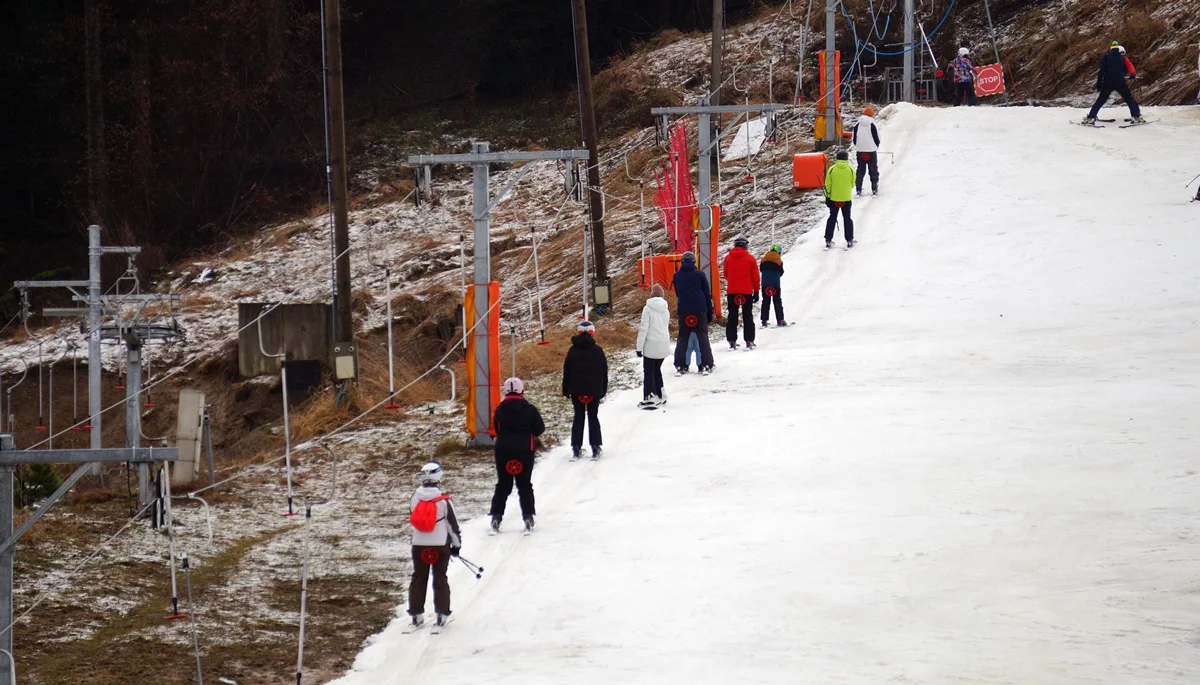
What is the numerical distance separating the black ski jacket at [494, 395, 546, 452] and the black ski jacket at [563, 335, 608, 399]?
2.00m

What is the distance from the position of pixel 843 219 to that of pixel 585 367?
476 inches

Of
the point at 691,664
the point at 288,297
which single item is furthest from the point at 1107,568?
the point at 288,297

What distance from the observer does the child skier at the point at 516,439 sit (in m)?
13.2

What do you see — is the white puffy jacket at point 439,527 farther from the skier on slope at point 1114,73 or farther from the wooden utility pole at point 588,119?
the skier on slope at point 1114,73

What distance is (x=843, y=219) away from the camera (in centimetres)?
2617

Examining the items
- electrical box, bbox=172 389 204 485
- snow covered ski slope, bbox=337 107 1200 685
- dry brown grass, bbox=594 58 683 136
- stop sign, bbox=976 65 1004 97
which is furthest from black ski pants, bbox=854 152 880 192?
dry brown grass, bbox=594 58 683 136

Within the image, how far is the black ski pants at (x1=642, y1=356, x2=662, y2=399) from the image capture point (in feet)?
58.2

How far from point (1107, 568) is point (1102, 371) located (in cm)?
723

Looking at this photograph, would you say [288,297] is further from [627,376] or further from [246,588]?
[246,588]

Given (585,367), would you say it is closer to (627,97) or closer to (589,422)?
(589,422)

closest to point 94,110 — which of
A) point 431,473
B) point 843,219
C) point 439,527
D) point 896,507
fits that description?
point 843,219

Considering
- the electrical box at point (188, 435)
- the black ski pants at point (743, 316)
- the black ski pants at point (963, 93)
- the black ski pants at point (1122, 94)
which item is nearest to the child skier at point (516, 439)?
the electrical box at point (188, 435)

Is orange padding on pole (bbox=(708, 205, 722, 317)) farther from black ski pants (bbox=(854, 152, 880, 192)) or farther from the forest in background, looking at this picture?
the forest in background

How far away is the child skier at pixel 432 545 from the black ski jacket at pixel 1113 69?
2302cm
